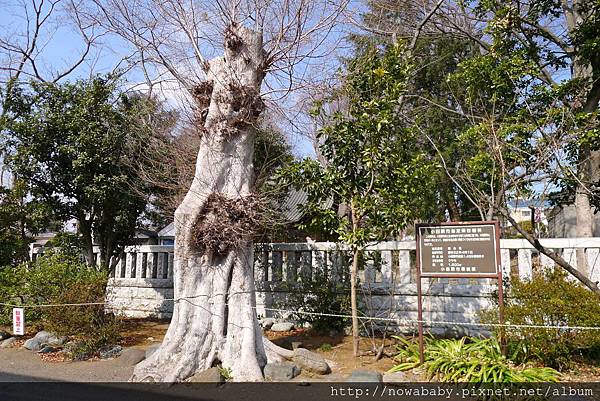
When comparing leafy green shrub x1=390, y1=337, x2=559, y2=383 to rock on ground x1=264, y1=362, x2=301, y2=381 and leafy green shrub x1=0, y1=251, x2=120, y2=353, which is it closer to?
rock on ground x1=264, y1=362, x2=301, y2=381

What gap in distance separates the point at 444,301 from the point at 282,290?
12.3ft

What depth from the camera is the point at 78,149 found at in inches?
409

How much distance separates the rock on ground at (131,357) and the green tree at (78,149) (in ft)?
12.9

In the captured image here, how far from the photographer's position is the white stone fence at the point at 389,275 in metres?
8.48

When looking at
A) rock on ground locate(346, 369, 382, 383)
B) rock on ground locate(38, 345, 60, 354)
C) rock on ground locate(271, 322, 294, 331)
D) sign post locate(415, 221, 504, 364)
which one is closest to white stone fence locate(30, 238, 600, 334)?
rock on ground locate(271, 322, 294, 331)

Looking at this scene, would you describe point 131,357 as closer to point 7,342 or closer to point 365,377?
point 7,342

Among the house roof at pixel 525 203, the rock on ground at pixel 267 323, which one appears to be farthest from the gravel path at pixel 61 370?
the house roof at pixel 525 203

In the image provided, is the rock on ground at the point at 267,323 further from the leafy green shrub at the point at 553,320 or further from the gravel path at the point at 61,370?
the leafy green shrub at the point at 553,320

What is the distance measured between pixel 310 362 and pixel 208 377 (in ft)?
5.11

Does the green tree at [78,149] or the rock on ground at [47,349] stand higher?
the green tree at [78,149]

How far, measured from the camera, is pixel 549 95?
357 inches

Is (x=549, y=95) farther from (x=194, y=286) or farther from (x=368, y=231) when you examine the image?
(x=194, y=286)

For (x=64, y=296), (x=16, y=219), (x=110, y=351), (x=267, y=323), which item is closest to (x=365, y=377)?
(x=267, y=323)

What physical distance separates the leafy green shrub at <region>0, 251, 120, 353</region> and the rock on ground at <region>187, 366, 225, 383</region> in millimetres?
3029
